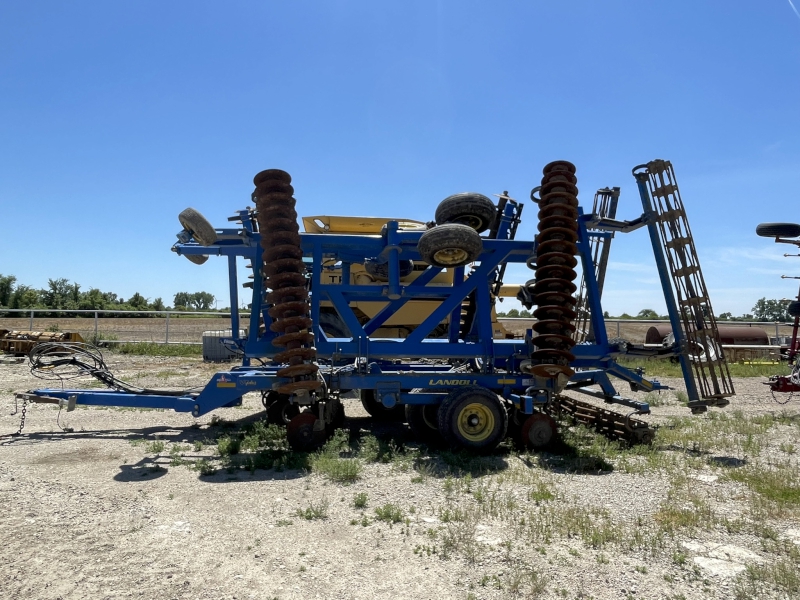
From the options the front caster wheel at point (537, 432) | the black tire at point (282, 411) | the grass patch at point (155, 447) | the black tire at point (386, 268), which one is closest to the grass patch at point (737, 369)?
the black tire at point (386, 268)

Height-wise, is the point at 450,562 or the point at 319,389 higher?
the point at 319,389

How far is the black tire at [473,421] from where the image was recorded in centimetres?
705

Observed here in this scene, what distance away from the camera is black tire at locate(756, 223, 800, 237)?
9.85 m

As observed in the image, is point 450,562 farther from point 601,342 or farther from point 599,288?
point 599,288

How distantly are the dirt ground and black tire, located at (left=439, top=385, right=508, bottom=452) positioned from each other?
11.7 inches

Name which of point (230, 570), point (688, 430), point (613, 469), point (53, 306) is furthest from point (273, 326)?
point (53, 306)

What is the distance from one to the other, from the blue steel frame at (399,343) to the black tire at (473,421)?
0.31m

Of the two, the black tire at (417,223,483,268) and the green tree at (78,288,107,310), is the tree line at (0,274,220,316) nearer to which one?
the green tree at (78,288,107,310)

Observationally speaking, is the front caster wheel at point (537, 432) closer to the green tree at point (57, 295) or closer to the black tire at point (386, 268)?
the black tire at point (386, 268)

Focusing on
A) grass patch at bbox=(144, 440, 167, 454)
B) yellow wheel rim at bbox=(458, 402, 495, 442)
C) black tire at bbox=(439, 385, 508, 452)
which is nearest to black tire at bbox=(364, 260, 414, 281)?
black tire at bbox=(439, 385, 508, 452)

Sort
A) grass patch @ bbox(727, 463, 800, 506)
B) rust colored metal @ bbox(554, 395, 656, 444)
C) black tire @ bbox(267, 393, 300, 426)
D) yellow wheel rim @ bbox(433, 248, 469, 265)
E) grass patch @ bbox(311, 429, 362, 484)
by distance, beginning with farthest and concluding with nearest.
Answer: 1. black tire @ bbox(267, 393, 300, 426)
2. rust colored metal @ bbox(554, 395, 656, 444)
3. yellow wheel rim @ bbox(433, 248, 469, 265)
4. grass patch @ bbox(311, 429, 362, 484)
5. grass patch @ bbox(727, 463, 800, 506)

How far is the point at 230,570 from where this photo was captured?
12.5 ft

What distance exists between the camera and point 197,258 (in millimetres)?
8414

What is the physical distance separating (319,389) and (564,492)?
9.88 feet
